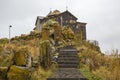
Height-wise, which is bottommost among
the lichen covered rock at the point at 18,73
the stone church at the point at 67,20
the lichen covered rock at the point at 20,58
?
the lichen covered rock at the point at 18,73

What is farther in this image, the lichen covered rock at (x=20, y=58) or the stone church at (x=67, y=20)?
the stone church at (x=67, y=20)

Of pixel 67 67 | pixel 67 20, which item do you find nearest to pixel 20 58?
pixel 67 67

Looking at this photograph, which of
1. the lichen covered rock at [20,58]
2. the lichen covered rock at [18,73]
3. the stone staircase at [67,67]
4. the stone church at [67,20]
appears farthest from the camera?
the stone church at [67,20]

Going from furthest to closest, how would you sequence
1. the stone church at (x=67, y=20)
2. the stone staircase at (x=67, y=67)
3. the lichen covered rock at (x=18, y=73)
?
the stone church at (x=67, y=20), the stone staircase at (x=67, y=67), the lichen covered rock at (x=18, y=73)

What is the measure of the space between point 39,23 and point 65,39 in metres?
25.3

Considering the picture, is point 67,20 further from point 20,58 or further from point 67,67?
point 20,58

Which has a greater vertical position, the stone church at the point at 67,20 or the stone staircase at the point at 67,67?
the stone church at the point at 67,20

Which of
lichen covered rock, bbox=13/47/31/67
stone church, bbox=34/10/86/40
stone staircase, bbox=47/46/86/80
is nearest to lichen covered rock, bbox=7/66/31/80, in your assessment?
lichen covered rock, bbox=13/47/31/67

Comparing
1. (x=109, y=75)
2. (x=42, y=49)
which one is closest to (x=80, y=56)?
(x=42, y=49)

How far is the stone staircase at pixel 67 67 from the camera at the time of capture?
16.6 metres

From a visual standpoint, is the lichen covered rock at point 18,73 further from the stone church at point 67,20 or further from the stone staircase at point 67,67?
the stone church at point 67,20

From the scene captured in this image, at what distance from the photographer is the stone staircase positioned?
54.5 feet

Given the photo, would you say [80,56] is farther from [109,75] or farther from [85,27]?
[85,27]

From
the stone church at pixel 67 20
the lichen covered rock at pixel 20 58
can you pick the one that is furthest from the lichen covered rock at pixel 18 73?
the stone church at pixel 67 20
